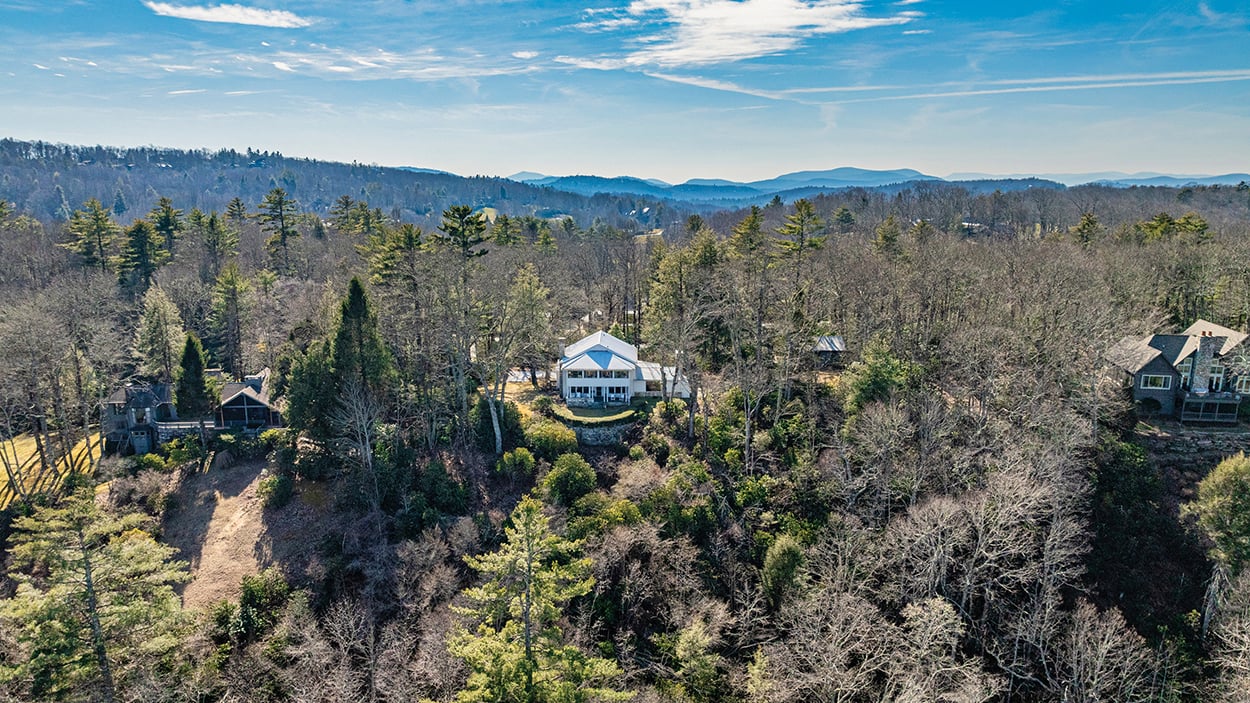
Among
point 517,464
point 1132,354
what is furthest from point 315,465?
point 1132,354

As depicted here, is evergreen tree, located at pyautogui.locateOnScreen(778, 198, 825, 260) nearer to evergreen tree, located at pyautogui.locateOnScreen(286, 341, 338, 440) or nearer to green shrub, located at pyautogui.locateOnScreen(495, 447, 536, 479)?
green shrub, located at pyautogui.locateOnScreen(495, 447, 536, 479)

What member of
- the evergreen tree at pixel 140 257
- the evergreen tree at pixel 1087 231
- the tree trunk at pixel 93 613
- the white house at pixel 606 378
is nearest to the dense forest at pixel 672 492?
the tree trunk at pixel 93 613

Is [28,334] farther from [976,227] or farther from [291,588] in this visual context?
[976,227]

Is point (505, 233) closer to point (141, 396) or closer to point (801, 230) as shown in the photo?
point (801, 230)

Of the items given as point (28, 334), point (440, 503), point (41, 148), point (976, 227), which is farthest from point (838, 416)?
point (41, 148)

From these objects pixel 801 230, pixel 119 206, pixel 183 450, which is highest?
pixel 119 206

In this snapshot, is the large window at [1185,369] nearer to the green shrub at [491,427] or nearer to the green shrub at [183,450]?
the green shrub at [491,427]
